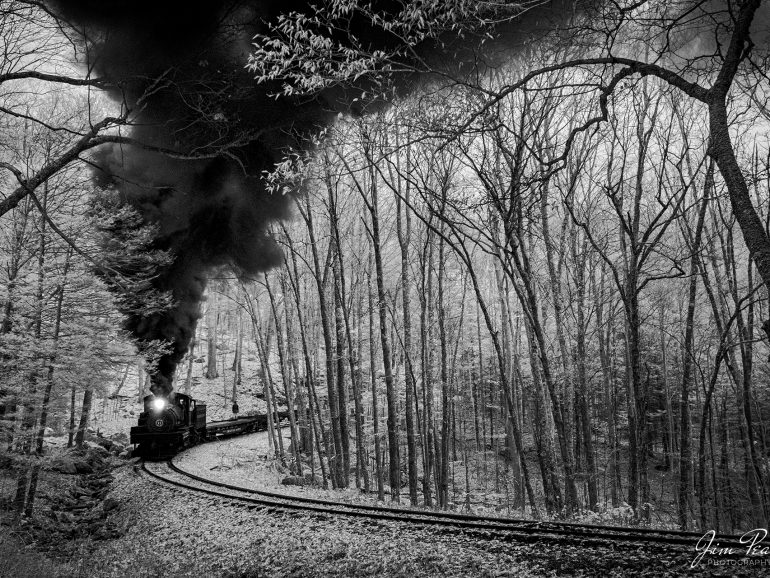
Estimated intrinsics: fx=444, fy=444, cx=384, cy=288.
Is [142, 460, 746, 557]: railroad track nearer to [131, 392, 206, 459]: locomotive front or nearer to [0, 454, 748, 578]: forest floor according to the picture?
[0, 454, 748, 578]: forest floor

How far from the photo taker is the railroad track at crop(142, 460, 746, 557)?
426 centimetres

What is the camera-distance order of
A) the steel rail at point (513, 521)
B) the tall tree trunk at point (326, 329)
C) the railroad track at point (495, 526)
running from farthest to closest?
the tall tree trunk at point (326, 329), the steel rail at point (513, 521), the railroad track at point (495, 526)

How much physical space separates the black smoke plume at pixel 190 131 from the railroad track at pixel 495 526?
5.25 metres

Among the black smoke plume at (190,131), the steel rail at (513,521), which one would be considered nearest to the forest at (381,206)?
the black smoke plume at (190,131)

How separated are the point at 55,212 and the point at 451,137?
10944 mm

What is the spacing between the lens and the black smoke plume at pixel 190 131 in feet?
19.8

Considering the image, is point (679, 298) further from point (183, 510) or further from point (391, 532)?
point (183, 510)

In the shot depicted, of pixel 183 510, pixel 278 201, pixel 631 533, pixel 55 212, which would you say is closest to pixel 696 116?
pixel 631 533

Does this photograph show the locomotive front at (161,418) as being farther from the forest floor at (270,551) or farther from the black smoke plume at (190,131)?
the forest floor at (270,551)

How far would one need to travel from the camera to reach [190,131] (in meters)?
7.25

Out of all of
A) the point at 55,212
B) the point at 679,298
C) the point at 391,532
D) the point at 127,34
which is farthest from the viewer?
the point at 679,298

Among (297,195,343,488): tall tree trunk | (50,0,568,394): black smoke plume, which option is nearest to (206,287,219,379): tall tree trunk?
(50,0,568,394): black smoke plume

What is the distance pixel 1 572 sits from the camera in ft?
17.4

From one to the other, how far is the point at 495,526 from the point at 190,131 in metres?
7.29
